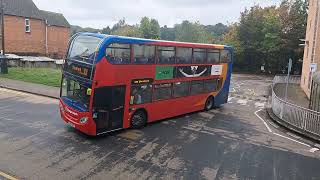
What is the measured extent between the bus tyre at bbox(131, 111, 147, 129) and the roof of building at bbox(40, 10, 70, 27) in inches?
1249

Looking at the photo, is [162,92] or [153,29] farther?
[153,29]

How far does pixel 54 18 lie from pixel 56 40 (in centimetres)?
320

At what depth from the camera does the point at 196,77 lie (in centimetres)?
1659

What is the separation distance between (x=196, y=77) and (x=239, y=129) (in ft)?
12.0

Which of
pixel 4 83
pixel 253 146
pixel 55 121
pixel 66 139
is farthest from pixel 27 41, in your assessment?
pixel 253 146

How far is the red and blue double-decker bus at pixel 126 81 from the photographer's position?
11352mm

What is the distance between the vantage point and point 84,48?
1176cm

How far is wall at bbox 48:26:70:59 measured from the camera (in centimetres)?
4131

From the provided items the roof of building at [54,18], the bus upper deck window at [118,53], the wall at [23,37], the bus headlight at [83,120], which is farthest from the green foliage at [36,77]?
the roof of building at [54,18]

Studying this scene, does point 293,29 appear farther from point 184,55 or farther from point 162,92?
point 162,92

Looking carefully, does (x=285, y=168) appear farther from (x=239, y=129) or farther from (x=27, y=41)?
(x=27, y=41)

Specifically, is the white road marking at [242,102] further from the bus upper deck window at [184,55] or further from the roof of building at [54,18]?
the roof of building at [54,18]

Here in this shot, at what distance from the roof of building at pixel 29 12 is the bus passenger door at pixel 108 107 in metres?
28.5

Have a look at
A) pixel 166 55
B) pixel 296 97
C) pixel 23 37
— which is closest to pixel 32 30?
pixel 23 37
